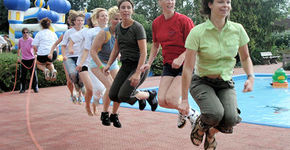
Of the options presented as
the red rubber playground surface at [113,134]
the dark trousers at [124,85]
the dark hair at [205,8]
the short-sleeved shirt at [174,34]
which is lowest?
the red rubber playground surface at [113,134]

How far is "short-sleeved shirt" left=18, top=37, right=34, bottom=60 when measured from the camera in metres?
11.7

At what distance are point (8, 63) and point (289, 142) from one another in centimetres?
1060

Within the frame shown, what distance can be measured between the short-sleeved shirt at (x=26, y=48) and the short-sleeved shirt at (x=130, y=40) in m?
7.44

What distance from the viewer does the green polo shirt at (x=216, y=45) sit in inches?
140

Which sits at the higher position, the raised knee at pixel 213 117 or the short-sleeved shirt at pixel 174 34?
the short-sleeved shirt at pixel 174 34

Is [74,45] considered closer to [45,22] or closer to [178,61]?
[45,22]

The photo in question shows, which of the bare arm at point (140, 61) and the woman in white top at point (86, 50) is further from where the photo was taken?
the woman in white top at point (86, 50)

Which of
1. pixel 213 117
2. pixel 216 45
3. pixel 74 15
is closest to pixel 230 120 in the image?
pixel 213 117

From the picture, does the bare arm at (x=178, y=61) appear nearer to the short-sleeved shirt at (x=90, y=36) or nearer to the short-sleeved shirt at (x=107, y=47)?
the short-sleeved shirt at (x=107, y=47)

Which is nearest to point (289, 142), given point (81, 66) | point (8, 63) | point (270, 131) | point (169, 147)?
point (270, 131)

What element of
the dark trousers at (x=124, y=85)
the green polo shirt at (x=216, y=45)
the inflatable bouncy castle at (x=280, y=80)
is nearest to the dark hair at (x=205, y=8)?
the green polo shirt at (x=216, y=45)

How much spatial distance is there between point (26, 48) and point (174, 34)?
8.42 metres

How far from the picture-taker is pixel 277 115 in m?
8.99

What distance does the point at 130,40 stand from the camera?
507cm
